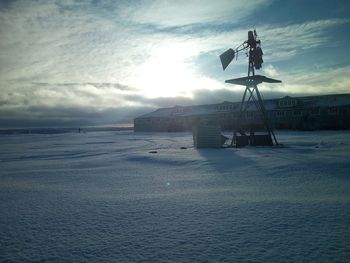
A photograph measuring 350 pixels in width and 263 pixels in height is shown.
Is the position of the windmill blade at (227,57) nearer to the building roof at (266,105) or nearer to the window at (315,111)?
the building roof at (266,105)

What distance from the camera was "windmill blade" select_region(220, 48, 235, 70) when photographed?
48.1 feet

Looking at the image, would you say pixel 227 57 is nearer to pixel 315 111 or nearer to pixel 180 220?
pixel 180 220

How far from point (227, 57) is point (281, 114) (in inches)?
1179

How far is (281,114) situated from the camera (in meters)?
41.0

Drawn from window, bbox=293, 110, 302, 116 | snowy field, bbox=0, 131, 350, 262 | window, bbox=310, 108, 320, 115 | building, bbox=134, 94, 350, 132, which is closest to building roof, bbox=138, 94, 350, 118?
building, bbox=134, 94, 350, 132

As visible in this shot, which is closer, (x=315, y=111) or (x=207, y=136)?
(x=207, y=136)

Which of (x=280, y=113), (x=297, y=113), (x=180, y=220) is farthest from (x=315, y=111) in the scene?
(x=180, y=220)

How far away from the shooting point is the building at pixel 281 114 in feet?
120

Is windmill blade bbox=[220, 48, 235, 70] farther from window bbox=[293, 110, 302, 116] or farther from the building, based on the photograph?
window bbox=[293, 110, 302, 116]

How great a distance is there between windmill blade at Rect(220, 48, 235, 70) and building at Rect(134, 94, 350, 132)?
51.4ft

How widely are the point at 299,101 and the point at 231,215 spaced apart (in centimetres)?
4203

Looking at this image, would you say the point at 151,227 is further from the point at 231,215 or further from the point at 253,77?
the point at 253,77

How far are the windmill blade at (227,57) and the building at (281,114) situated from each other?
15.7m

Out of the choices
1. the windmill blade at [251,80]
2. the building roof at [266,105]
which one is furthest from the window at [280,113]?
the windmill blade at [251,80]
